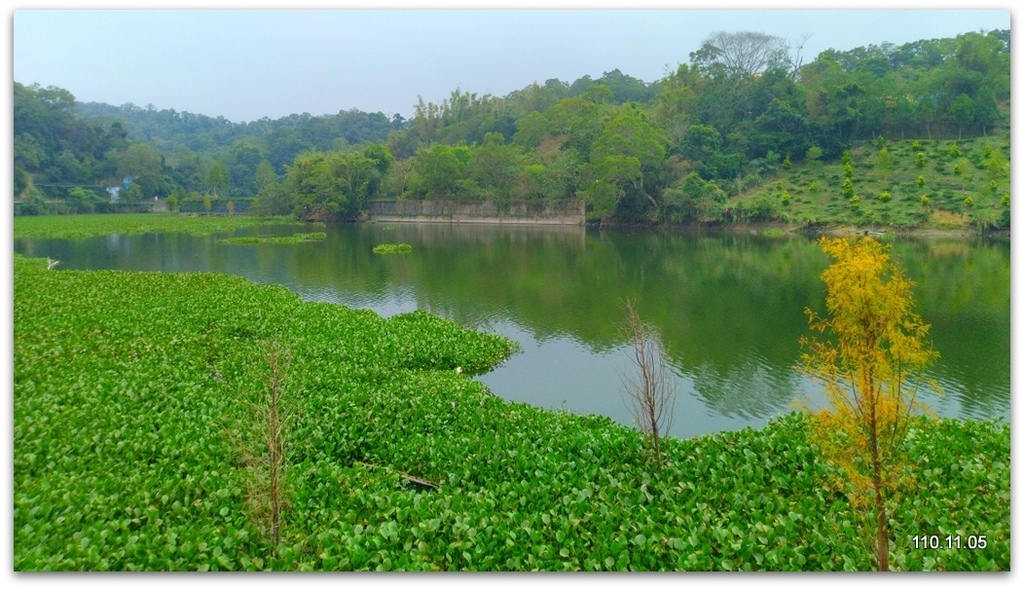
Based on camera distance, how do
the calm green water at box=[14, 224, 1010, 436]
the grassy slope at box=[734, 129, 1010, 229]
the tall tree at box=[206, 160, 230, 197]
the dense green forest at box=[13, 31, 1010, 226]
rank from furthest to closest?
1. the tall tree at box=[206, 160, 230, 197]
2. the dense green forest at box=[13, 31, 1010, 226]
3. the grassy slope at box=[734, 129, 1010, 229]
4. the calm green water at box=[14, 224, 1010, 436]

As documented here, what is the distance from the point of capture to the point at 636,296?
19250 mm

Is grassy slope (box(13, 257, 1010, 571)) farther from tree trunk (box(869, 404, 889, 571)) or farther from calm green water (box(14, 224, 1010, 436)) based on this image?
calm green water (box(14, 224, 1010, 436))

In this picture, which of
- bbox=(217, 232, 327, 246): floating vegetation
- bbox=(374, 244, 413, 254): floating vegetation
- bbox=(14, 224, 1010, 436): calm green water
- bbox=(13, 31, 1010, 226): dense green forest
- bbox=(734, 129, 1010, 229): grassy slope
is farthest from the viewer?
bbox=(13, 31, 1010, 226): dense green forest

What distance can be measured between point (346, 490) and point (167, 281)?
14.4 m

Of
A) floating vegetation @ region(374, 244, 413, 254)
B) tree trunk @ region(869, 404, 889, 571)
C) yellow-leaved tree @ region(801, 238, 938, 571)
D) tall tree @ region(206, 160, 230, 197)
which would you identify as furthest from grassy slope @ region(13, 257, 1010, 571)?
tall tree @ region(206, 160, 230, 197)

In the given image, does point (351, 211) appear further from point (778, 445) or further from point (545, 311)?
point (778, 445)

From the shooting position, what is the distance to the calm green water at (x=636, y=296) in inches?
419

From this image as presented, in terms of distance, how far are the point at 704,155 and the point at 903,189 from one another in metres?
13.6

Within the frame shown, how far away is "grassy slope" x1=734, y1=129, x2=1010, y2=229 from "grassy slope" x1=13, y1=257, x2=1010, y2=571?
3159 centimetres

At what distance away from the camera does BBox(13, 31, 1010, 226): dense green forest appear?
37344 mm

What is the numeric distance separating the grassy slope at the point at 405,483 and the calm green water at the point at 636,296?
1.92 m

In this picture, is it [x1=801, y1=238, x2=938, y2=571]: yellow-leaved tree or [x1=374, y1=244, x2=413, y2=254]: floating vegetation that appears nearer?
[x1=801, y1=238, x2=938, y2=571]: yellow-leaved tree

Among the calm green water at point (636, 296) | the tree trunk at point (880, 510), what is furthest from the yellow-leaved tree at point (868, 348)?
the calm green water at point (636, 296)

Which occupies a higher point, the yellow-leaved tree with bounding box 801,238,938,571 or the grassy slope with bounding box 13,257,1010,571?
the yellow-leaved tree with bounding box 801,238,938,571
